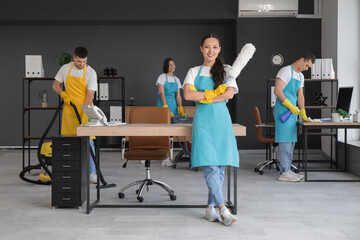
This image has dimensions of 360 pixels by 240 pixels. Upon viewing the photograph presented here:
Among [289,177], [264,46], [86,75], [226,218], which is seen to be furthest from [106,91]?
[226,218]

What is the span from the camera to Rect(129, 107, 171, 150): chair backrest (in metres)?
4.40

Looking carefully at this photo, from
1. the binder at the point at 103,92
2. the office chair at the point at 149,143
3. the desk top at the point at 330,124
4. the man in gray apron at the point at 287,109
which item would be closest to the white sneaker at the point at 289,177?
the man in gray apron at the point at 287,109

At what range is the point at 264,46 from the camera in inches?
314

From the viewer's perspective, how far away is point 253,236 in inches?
120

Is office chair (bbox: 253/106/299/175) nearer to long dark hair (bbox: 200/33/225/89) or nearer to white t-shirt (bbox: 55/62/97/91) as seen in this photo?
white t-shirt (bbox: 55/62/97/91)

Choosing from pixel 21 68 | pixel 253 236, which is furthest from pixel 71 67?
pixel 21 68

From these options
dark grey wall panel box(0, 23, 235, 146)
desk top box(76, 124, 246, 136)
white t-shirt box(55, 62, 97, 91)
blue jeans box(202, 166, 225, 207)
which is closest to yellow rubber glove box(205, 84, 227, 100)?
desk top box(76, 124, 246, 136)

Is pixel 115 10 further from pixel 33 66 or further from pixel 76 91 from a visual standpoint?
pixel 76 91

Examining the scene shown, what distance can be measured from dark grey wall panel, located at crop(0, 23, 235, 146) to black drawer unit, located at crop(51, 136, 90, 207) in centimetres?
493

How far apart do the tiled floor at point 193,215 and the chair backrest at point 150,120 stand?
1.70ft

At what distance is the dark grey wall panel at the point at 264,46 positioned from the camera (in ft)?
26.1

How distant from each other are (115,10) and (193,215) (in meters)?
5.32

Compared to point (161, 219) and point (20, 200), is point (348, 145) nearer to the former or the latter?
point (161, 219)

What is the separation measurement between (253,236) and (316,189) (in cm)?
199
